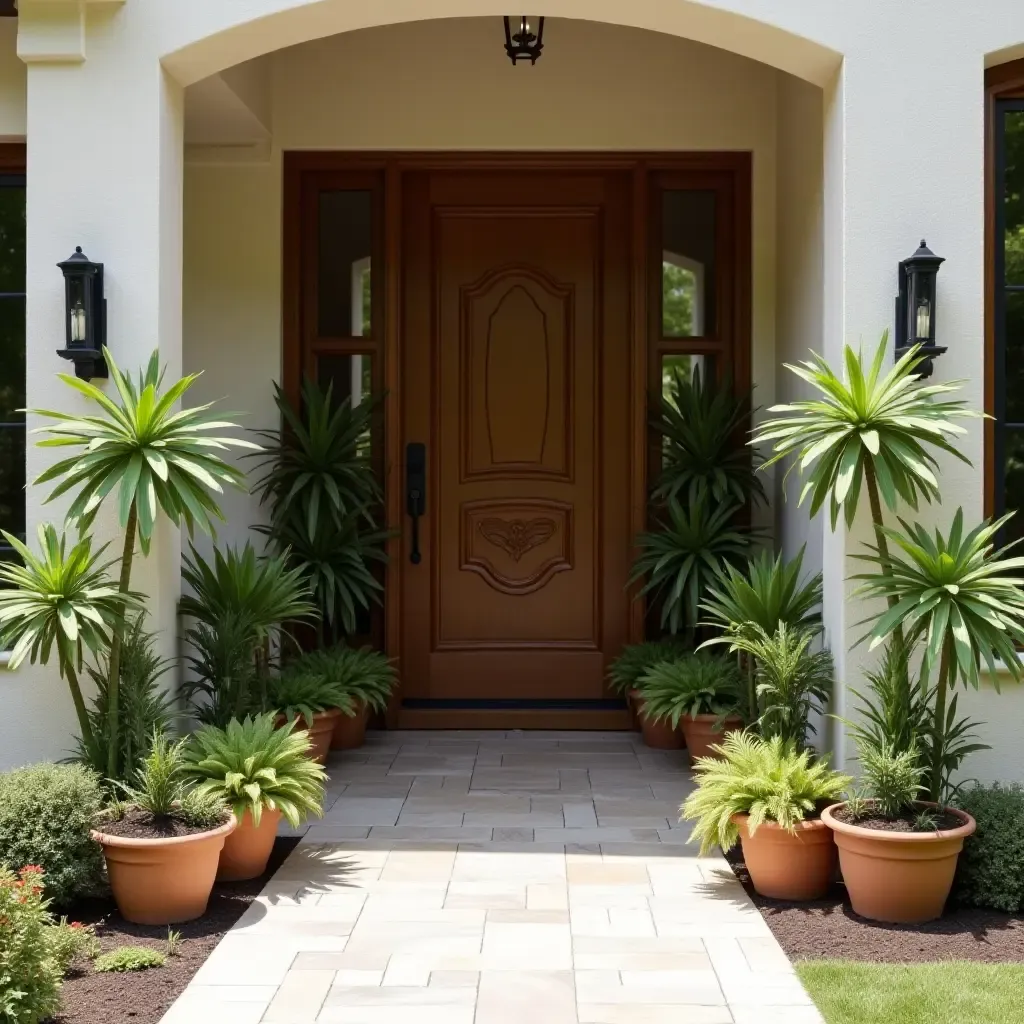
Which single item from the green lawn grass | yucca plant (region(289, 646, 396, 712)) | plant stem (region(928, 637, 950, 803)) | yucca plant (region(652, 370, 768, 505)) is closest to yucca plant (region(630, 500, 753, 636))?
yucca plant (region(652, 370, 768, 505))

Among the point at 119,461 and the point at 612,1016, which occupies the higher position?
the point at 119,461

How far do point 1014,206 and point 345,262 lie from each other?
3364 millimetres

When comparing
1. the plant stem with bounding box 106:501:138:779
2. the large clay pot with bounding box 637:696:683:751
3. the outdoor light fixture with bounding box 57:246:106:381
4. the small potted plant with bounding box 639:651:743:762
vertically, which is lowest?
the large clay pot with bounding box 637:696:683:751

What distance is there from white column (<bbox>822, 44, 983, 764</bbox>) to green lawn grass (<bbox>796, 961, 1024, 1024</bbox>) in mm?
1102

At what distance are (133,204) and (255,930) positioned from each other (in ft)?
8.41

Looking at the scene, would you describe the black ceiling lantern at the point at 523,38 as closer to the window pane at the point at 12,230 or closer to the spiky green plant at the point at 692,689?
the window pane at the point at 12,230

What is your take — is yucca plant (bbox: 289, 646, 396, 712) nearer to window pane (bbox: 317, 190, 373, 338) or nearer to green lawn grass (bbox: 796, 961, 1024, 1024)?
window pane (bbox: 317, 190, 373, 338)

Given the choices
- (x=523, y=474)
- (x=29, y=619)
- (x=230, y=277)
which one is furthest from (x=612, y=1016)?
(x=230, y=277)

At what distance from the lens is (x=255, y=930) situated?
3.96 m

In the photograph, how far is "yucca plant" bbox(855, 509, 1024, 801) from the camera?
4.07 metres

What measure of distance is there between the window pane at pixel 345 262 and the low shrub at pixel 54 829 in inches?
131

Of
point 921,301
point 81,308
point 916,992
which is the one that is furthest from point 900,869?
point 81,308

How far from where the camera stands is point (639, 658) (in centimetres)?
645

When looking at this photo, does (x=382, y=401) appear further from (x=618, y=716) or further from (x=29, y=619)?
(x=29, y=619)
